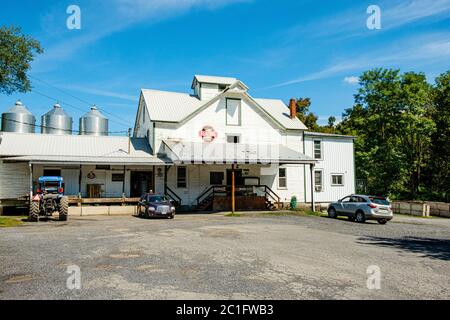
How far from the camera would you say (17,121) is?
34.0 metres

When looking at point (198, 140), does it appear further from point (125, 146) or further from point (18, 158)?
point (18, 158)

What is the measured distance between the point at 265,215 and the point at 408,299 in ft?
60.0

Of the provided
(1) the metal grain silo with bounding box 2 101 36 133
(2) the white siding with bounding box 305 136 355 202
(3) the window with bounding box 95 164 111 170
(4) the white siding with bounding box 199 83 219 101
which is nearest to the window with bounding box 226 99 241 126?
(4) the white siding with bounding box 199 83 219 101

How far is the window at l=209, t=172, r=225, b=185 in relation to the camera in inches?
1133

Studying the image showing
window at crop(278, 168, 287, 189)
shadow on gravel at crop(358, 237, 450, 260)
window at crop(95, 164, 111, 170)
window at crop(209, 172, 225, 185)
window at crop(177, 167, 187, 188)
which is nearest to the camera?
shadow on gravel at crop(358, 237, 450, 260)

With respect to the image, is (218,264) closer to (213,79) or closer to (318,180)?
(318,180)

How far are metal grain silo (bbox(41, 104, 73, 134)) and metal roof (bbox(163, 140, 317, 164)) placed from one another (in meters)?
14.6

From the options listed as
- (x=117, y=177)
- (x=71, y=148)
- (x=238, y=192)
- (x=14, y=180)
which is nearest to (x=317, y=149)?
(x=238, y=192)

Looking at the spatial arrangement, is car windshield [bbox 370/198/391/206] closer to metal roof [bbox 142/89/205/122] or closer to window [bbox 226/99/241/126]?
window [bbox 226/99/241/126]

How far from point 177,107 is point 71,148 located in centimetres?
909

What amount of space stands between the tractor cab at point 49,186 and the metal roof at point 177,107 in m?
9.30

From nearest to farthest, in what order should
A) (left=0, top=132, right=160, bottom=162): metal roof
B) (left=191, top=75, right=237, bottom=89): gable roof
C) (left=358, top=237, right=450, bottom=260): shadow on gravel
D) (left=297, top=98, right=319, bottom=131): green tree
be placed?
(left=358, top=237, right=450, bottom=260): shadow on gravel
(left=0, top=132, right=160, bottom=162): metal roof
(left=191, top=75, right=237, bottom=89): gable roof
(left=297, top=98, right=319, bottom=131): green tree

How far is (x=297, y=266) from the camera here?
8.99 metres

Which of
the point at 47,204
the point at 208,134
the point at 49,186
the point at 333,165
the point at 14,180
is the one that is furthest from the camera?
the point at 333,165
